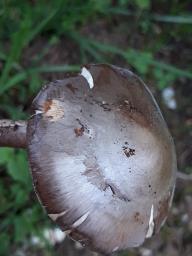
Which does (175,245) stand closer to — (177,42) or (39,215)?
(39,215)

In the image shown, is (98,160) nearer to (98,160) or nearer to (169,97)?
(98,160)

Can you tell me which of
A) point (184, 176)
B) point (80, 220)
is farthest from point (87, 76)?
point (184, 176)

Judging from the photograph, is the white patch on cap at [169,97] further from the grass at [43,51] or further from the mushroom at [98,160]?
the mushroom at [98,160]

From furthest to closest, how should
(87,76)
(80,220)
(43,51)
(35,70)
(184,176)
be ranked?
(184,176) → (43,51) → (35,70) → (87,76) → (80,220)

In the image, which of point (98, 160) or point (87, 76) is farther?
point (87, 76)

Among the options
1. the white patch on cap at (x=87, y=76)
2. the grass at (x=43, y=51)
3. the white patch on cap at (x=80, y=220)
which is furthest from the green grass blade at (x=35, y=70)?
the white patch on cap at (x=80, y=220)

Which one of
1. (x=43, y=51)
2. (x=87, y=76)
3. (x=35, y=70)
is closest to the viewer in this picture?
(x=87, y=76)

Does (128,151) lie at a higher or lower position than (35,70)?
higher

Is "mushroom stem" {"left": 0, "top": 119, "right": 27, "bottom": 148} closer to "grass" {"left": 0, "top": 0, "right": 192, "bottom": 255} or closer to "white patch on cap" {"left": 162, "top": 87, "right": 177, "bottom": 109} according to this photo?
"grass" {"left": 0, "top": 0, "right": 192, "bottom": 255}
